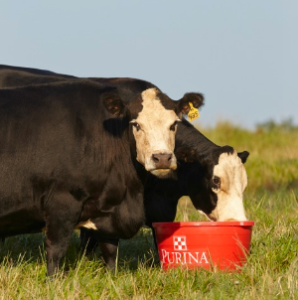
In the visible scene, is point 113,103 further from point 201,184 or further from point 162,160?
point 201,184

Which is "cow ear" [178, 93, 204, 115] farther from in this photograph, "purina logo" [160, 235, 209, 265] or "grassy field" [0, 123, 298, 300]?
"grassy field" [0, 123, 298, 300]

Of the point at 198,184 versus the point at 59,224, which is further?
the point at 198,184

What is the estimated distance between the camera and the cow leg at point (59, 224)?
634 centimetres

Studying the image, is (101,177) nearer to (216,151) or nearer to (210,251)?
(210,251)

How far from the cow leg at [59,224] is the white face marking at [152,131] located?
2.24 feet

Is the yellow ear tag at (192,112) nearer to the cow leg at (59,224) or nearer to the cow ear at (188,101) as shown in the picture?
the cow ear at (188,101)

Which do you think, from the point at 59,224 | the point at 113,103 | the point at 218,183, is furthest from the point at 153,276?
the point at 218,183

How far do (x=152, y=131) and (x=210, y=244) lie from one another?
3.52 ft

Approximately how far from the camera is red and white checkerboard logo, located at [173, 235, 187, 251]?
6.63 meters

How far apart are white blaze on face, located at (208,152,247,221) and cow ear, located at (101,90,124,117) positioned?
1.32 metres

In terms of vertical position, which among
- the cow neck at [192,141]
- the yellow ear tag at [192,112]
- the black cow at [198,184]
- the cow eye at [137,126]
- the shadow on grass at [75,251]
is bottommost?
the shadow on grass at [75,251]

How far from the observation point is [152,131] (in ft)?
20.9

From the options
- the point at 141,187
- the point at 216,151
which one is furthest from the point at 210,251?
the point at 216,151

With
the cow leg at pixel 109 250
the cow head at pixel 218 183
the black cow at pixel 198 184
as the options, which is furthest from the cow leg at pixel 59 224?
the cow head at pixel 218 183
